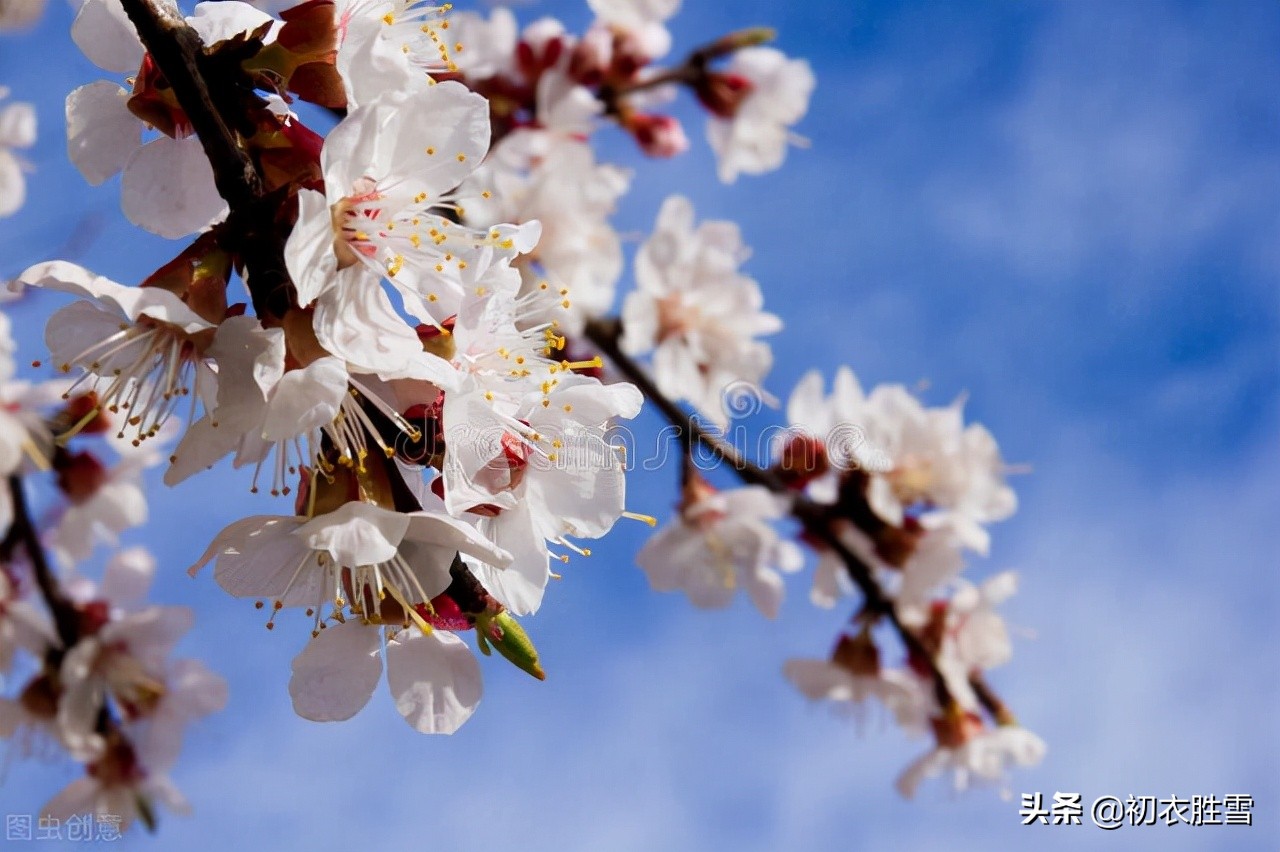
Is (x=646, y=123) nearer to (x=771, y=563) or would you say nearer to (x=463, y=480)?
(x=771, y=563)

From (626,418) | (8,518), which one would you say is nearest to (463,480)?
(626,418)

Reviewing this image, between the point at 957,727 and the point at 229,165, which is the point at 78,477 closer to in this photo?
the point at 229,165

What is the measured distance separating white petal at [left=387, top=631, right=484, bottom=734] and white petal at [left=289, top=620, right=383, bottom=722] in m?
0.03

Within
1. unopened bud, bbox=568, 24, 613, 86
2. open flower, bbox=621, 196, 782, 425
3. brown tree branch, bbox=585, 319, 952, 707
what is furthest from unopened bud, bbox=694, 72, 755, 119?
brown tree branch, bbox=585, 319, 952, 707

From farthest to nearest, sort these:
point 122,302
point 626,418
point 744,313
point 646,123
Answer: point 646,123
point 744,313
point 626,418
point 122,302

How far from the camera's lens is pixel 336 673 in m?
1.19

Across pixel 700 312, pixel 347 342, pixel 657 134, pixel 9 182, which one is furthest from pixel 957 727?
pixel 9 182

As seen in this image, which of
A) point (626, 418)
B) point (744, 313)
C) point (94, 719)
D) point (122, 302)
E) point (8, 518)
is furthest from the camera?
point (744, 313)

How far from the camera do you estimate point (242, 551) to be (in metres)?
1.12

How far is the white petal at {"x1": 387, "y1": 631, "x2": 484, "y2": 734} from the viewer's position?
3.91 ft

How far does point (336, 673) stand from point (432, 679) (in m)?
0.12

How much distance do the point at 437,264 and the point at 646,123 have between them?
2449mm

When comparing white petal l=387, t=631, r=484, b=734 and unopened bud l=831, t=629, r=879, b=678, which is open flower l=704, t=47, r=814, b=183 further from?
white petal l=387, t=631, r=484, b=734

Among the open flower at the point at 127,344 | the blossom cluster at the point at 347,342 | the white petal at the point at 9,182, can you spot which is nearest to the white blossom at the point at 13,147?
the white petal at the point at 9,182
